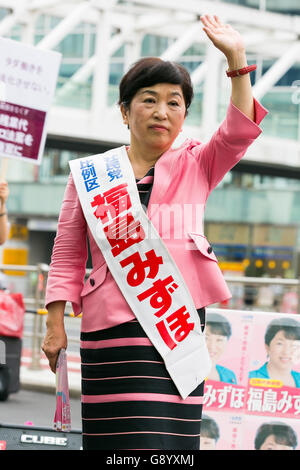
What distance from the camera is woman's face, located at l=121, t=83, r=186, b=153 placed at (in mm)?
2750

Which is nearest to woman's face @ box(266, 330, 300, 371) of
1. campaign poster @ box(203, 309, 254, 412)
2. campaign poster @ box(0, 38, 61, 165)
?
campaign poster @ box(203, 309, 254, 412)

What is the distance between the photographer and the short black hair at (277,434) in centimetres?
457

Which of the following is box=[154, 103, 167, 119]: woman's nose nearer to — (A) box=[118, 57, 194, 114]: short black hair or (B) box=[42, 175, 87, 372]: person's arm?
(A) box=[118, 57, 194, 114]: short black hair

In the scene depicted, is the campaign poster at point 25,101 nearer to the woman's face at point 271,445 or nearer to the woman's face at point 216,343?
the woman's face at point 216,343

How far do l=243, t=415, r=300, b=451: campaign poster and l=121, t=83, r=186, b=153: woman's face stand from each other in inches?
90.3

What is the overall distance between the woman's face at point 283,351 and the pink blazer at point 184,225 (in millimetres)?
1993

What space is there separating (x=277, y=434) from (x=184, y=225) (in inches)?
89.5

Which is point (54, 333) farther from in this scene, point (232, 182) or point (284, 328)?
point (232, 182)

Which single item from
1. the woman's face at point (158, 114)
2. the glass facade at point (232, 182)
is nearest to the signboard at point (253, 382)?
the woman's face at point (158, 114)

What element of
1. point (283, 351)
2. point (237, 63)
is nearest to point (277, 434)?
point (283, 351)

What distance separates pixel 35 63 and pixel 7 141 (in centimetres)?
63

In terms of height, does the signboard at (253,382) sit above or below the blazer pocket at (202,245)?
below

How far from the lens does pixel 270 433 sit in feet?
15.3

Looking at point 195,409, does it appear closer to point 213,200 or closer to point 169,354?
point 169,354
